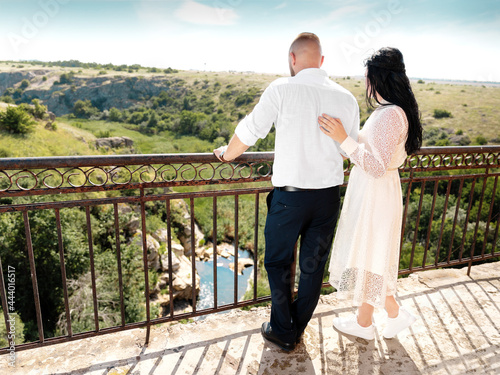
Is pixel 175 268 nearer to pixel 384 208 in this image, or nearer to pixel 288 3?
pixel 384 208

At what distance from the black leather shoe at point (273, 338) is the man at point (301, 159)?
0.17 m

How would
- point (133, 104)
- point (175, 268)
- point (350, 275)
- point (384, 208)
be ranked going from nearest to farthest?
point (384, 208)
point (350, 275)
point (175, 268)
point (133, 104)

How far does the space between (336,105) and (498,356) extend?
1.78 meters

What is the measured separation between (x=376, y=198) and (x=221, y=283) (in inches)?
992

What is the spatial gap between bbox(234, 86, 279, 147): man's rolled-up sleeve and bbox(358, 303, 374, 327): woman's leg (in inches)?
48.2

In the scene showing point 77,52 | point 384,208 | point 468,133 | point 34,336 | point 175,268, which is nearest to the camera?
point 384,208

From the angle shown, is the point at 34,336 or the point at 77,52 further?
the point at 77,52

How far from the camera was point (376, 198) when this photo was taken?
71.1 inches

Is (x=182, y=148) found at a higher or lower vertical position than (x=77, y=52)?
lower

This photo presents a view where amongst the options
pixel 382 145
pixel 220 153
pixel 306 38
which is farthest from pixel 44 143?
pixel 382 145

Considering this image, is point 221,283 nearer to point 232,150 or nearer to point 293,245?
point 293,245

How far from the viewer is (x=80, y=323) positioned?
578 inches

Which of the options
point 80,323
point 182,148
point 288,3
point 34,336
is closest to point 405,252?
point 80,323

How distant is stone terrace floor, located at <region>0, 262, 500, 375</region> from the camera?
1896 mm
